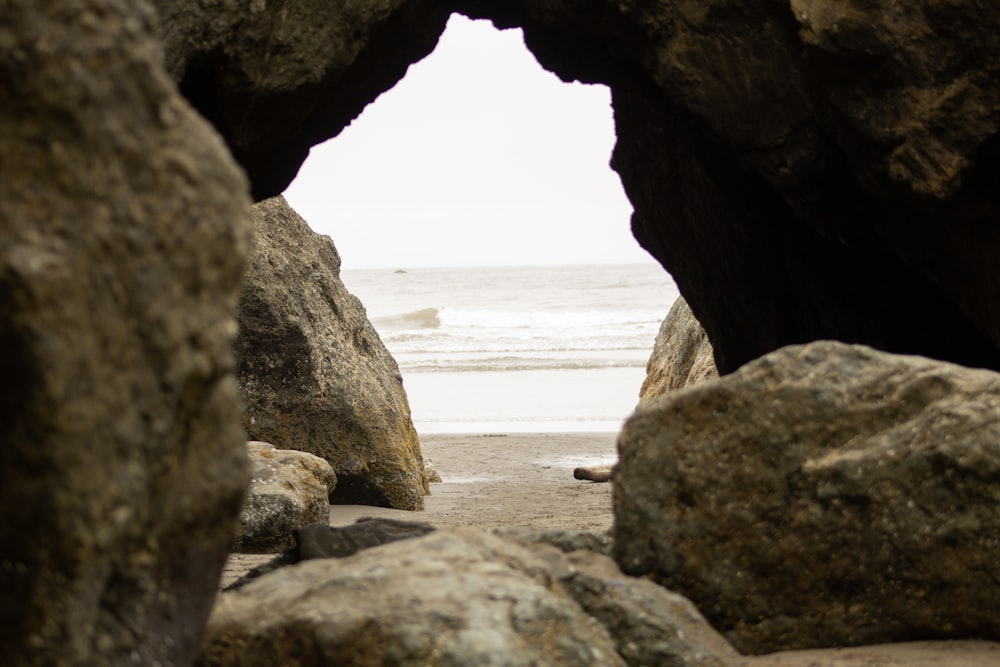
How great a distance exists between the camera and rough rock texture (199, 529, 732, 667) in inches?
108

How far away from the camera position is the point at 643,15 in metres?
6.02

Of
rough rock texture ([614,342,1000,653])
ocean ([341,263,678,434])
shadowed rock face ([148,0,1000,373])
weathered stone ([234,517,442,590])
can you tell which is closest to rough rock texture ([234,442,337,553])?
weathered stone ([234,517,442,590])

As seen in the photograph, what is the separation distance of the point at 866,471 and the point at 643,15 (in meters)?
3.18

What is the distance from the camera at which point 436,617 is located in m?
2.76

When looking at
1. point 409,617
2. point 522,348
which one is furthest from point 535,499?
point 522,348

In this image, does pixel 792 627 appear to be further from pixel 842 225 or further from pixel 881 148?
pixel 842 225

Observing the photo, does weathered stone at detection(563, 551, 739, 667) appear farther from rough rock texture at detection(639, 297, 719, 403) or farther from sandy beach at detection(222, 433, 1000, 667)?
rough rock texture at detection(639, 297, 719, 403)

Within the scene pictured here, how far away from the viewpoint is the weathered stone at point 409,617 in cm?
273

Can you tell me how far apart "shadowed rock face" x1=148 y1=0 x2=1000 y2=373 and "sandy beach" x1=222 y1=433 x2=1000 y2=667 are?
2.18m

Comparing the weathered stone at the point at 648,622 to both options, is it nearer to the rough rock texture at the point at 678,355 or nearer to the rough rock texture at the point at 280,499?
the rough rock texture at the point at 280,499

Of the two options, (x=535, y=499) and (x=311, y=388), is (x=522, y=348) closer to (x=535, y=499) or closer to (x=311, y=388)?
(x=535, y=499)

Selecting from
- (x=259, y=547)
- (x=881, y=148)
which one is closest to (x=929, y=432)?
(x=881, y=148)

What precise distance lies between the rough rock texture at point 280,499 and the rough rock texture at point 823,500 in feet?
8.68

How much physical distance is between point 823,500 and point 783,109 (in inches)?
116
